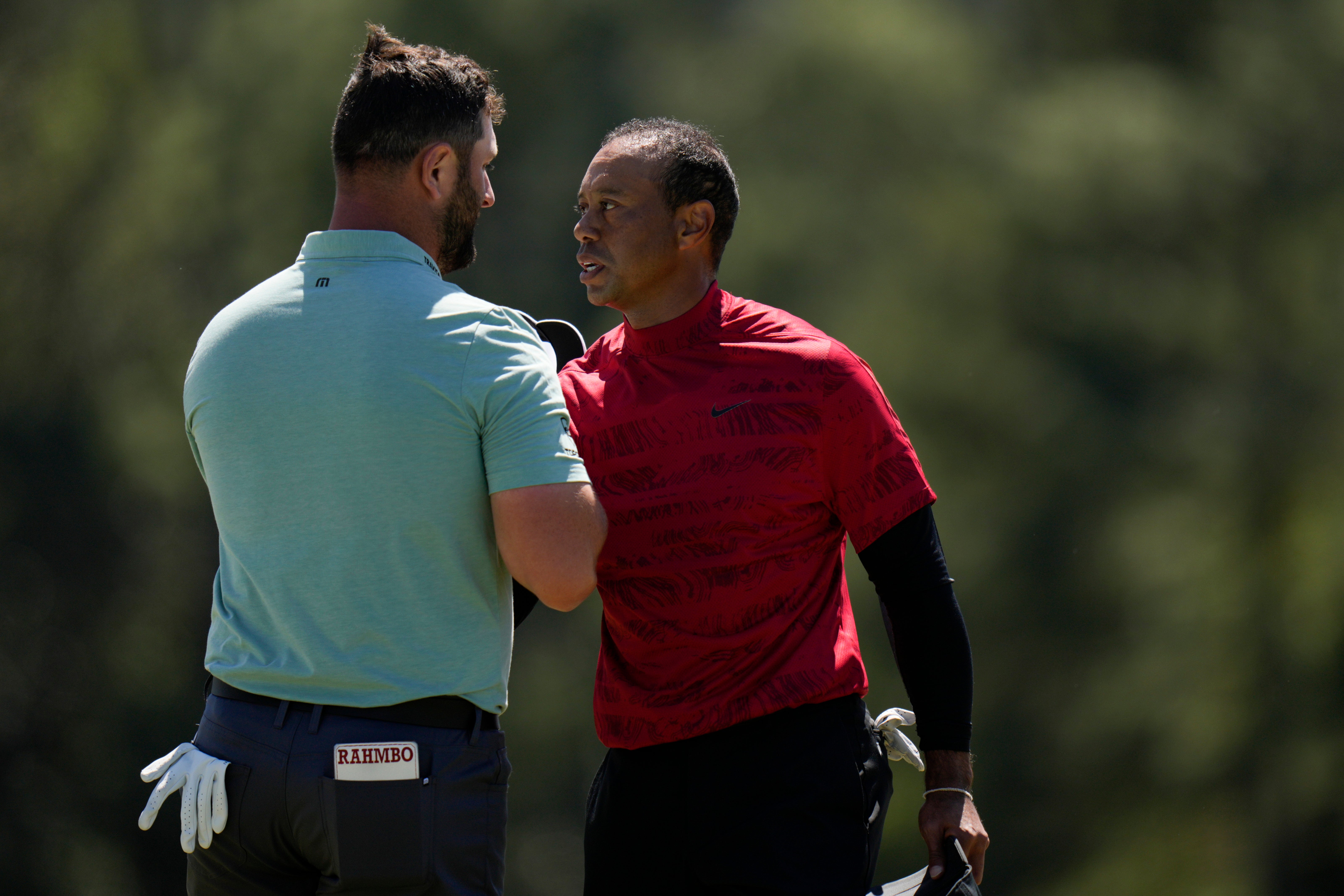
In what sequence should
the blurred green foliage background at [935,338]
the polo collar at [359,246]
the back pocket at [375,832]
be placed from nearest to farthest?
the back pocket at [375,832], the polo collar at [359,246], the blurred green foliage background at [935,338]

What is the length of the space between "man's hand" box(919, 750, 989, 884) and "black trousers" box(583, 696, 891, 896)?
0.26 ft

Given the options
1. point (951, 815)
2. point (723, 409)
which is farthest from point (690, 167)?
point (951, 815)

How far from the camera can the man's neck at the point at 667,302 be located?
1.96 meters

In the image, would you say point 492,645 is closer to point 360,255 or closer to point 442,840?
point 442,840

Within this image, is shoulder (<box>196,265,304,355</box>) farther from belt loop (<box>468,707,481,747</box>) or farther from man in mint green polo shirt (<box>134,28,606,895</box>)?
belt loop (<box>468,707,481,747</box>)

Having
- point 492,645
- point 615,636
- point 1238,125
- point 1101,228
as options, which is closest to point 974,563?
point 1101,228

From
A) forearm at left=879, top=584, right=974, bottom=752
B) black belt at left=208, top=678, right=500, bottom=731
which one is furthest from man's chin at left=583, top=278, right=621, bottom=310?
black belt at left=208, top=678, right=500, bottom=731

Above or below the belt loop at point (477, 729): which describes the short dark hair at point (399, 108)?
above

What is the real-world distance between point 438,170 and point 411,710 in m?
0.70

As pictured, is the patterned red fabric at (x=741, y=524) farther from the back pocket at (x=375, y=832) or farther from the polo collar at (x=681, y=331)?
the back pocket at (x=375, y=832)

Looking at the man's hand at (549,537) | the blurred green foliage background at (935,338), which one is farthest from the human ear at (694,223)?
the blurred green foliage background at (935,338)

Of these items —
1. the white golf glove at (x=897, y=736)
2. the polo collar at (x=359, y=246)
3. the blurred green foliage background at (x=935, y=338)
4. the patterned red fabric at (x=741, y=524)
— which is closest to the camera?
the polo collar at (x=359, y=246)

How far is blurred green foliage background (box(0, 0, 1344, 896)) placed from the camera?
657 cm

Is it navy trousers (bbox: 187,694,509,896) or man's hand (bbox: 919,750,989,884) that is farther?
→ man's hand (bbox: 919,750,989,884)
